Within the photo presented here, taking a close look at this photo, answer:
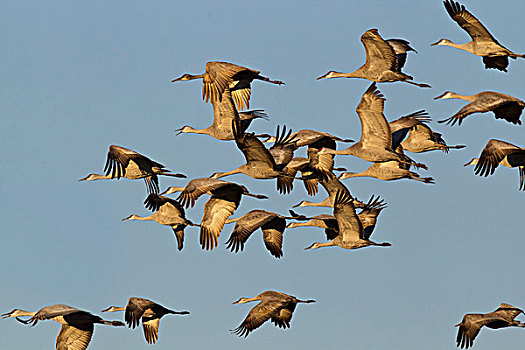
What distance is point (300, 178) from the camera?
86.9 feet

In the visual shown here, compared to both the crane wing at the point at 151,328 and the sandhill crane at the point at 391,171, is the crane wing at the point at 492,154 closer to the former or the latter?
the sandhill crane at the point at 391,171

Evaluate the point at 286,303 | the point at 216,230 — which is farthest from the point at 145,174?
the point at 286,303

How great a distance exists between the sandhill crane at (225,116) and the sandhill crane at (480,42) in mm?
4220

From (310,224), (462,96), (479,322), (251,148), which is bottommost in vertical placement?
(479,322)

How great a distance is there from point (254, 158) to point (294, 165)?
11.0 feet

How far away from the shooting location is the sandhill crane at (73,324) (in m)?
24.9

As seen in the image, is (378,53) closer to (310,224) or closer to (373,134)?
(373,134)

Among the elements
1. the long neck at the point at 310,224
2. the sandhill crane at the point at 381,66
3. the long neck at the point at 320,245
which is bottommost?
the long neck at the point at 320,245

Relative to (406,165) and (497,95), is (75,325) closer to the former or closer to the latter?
(406,165)

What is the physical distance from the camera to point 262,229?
26.8m

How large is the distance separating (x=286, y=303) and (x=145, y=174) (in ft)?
12.4

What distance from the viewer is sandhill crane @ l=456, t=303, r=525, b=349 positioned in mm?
25141

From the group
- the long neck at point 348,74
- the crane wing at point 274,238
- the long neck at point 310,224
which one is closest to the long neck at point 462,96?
the long neck at point 348,74

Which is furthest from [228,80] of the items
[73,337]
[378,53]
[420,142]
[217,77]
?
[73,337]
